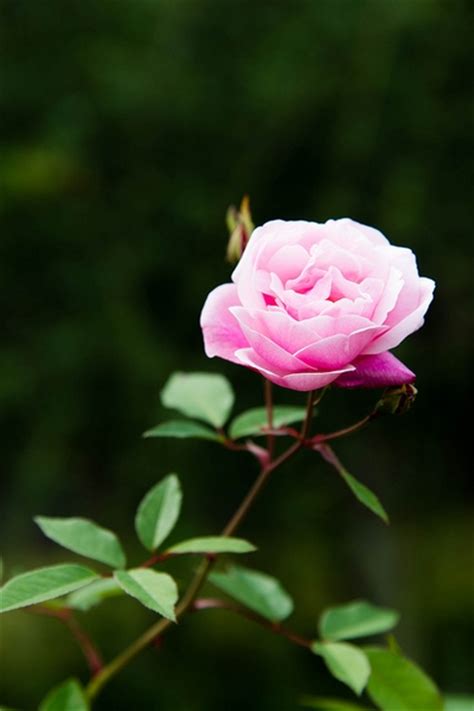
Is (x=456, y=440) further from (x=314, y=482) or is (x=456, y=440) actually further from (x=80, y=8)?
(x=80, y=8)

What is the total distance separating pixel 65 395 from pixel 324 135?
1.10 m

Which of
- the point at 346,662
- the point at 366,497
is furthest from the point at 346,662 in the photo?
the point at 366,497

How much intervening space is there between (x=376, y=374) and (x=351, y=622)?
0.25 meters

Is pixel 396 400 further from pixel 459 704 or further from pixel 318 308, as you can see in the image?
pixel 459 704

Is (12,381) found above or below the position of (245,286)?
below

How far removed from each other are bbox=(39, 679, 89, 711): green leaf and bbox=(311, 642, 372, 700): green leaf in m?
0.13

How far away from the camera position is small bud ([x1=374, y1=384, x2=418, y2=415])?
0.41 meters

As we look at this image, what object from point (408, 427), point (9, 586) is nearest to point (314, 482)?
point (408, 427)

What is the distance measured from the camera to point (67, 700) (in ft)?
1.57

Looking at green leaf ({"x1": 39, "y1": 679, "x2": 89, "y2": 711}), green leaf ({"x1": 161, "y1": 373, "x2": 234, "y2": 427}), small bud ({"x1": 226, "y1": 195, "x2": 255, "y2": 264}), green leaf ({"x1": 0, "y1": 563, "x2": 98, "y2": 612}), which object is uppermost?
small bud ({"x1": 226, "y1": 195, "x2": 255, "y2": 264})

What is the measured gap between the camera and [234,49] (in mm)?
2752

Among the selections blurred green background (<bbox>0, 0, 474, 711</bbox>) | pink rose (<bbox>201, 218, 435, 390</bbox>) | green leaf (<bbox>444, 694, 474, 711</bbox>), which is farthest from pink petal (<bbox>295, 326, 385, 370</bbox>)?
blurred green background (<bbox>0, 0, 474, 711</bbox>)

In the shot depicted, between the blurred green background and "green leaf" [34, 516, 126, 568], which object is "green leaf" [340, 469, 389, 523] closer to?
"green leaf" [34, 516, 126, 568]

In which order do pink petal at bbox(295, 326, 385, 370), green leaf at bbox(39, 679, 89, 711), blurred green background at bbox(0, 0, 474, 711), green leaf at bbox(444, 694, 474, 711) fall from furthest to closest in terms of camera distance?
blurred green background at bbox(0, 0, 474, 711) < green leaf at bbox(444, 694, 474, 711) < green leaf at bbox(39, 679, 89, 711) < pink petal at bbox(295, 326, 385, 370)
